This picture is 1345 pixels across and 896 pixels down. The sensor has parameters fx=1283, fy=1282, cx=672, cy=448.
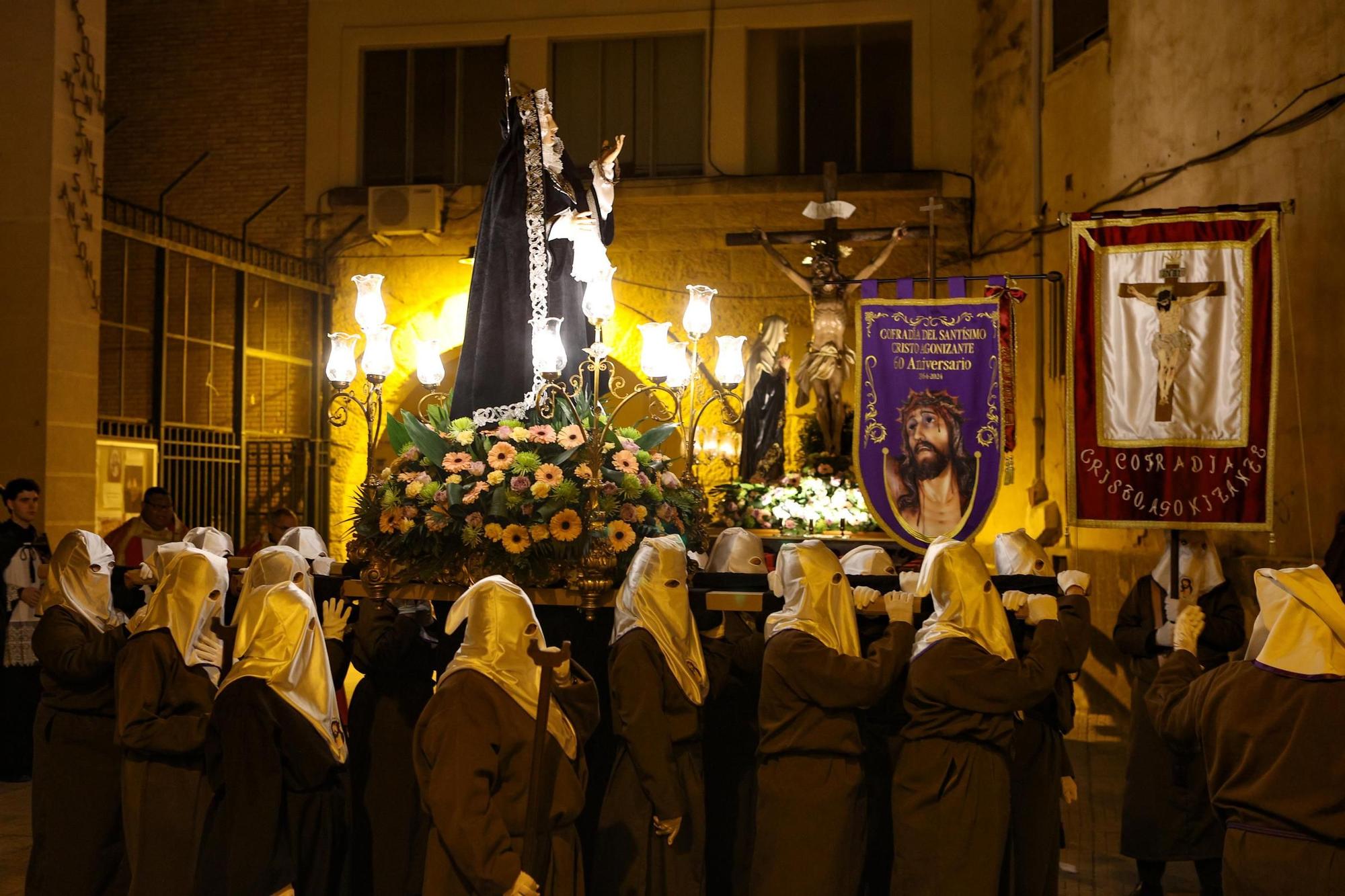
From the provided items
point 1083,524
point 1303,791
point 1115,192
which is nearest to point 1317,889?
point 1303,791

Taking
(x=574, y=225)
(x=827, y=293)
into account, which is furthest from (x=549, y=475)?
(x=827, y=293)

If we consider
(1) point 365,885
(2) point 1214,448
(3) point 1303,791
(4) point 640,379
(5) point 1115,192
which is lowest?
(1) point 365,885

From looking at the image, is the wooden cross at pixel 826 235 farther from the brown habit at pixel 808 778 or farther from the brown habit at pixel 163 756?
the brown habit at pixel 163 756

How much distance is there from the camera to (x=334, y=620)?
4.81 m

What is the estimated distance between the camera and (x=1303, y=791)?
350 centimetres

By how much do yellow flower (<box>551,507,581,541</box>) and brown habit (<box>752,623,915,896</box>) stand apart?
1.01 meters

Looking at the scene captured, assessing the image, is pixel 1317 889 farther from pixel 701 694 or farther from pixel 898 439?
pixel 898 439

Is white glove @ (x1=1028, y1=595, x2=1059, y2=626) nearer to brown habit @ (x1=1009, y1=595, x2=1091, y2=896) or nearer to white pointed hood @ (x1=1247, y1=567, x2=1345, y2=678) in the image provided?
brown habit @ (x1=1009, y1=595, x2=1091, y2=896)

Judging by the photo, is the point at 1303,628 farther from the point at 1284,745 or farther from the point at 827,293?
the point at 827,293

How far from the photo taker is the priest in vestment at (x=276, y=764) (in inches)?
152

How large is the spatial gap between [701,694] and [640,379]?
32.1 ft

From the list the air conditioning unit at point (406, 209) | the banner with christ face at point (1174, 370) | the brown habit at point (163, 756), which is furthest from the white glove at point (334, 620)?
the air conditioning unit at point (406, 209)

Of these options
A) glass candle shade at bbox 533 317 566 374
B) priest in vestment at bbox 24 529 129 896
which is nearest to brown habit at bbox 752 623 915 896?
glass candle shade at bbox 533 317 566 374

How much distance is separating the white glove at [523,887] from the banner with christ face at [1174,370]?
155 inches
